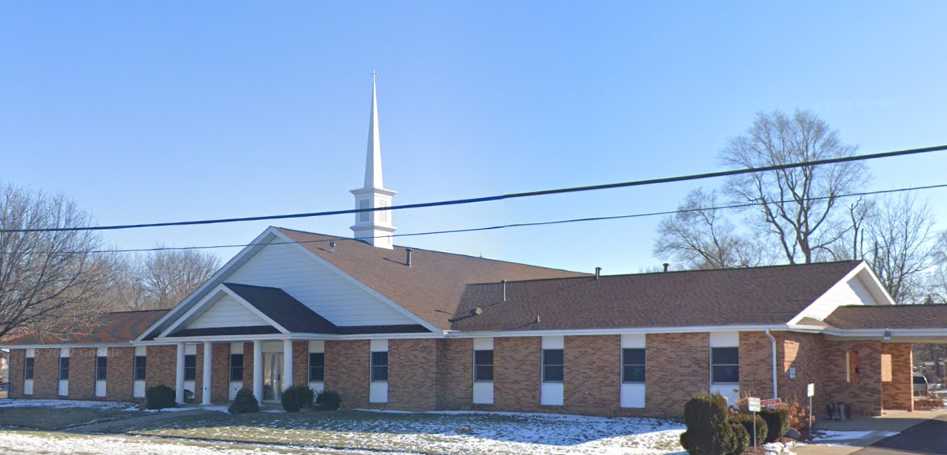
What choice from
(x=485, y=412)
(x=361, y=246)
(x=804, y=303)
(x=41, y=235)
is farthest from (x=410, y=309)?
(x=41, y=235)

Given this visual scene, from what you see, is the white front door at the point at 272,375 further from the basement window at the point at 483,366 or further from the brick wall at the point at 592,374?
the brick wall at the point at 592,374

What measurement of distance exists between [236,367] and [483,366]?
10.8 m

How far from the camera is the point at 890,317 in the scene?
97.2 feet

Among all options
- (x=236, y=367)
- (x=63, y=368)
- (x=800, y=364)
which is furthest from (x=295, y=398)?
(x=63, y=368)

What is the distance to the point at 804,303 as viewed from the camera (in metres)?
28.3

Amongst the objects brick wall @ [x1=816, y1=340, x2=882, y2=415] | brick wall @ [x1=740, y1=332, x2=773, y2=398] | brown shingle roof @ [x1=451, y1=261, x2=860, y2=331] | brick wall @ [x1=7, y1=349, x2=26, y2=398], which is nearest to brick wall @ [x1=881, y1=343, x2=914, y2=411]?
brick wall @ [x1=816, y1=340, x2=882, y2=415]

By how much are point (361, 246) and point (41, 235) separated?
1220cm

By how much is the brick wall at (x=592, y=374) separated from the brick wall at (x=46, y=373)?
26.0 meters

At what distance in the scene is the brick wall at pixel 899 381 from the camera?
3366 centimetres

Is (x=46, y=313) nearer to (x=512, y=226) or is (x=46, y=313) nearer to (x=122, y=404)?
(x=122, y=404)

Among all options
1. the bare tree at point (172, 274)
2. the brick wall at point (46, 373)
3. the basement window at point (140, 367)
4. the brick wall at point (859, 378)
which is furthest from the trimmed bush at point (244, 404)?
the bare tree at point (172, 274)

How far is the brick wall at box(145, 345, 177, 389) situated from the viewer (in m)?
40.6

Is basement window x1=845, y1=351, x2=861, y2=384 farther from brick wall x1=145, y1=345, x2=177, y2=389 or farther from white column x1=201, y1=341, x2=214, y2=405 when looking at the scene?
brick wall x1=145, y1=345, x2=177, y2=389

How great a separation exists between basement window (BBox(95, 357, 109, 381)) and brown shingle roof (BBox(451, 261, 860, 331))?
17.3m
